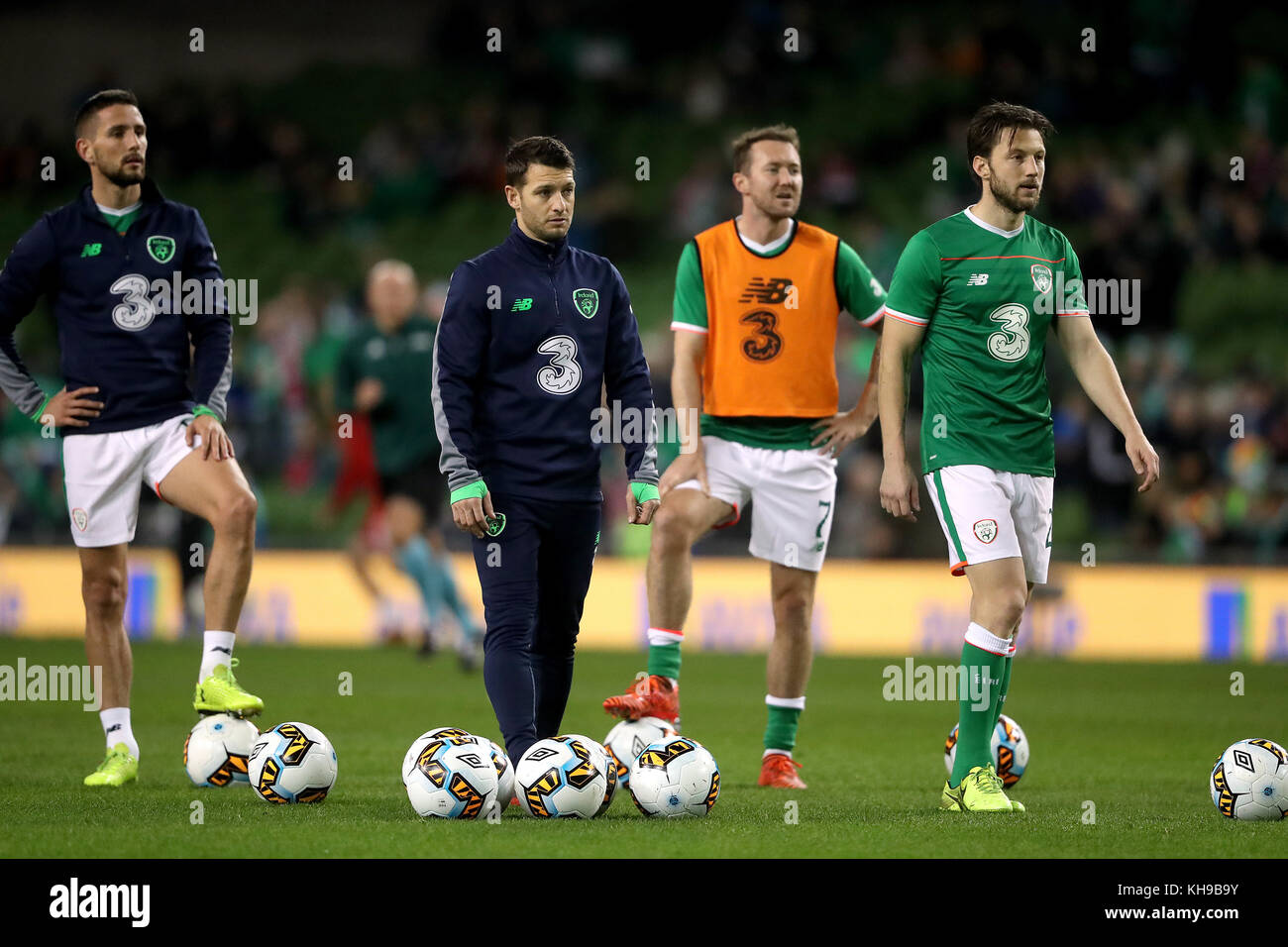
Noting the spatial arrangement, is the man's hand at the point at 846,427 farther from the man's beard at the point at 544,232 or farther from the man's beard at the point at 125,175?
the man's beard at the point at 125,175

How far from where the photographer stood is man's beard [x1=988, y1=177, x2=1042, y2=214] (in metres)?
6.67

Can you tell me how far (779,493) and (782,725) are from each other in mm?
1057

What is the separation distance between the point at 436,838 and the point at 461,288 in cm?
215

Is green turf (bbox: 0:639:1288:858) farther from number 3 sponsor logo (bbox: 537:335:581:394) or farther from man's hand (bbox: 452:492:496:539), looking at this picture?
number 3 sponsor logo (bbox: 537:335:581:394)

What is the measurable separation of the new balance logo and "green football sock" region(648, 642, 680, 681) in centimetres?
162

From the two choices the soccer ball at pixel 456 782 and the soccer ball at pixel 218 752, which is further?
the soccer ball at pixel 218 752

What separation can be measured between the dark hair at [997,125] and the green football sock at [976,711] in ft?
6.21

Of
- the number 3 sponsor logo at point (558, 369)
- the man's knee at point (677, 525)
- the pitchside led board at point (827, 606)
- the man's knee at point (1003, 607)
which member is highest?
the number 3 sponsor logo at point (558, 369)

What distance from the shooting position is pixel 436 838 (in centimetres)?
566

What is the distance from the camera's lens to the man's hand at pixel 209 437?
7.34 m

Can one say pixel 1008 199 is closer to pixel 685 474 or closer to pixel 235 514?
pixel 685 474

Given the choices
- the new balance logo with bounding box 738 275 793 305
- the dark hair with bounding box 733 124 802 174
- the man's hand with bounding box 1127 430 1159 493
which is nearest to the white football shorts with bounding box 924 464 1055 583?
the man's hand with bounding box 1127 430 1159 493

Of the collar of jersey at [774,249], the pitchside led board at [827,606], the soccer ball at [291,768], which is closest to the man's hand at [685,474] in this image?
the collar of jersey at [774,249]

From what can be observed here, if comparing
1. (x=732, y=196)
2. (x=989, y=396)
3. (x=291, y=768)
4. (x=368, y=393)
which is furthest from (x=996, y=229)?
(x=732, y=196)
